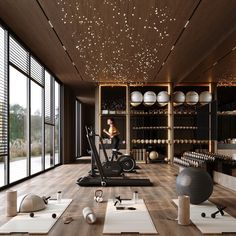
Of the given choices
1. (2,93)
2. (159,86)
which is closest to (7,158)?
(2,93)

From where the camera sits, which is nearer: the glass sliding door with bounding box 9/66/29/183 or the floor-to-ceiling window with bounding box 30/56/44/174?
the glass sliding door with bounding box 9/66/29/183

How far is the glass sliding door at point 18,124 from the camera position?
21.9ft

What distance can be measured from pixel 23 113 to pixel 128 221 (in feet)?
14.8

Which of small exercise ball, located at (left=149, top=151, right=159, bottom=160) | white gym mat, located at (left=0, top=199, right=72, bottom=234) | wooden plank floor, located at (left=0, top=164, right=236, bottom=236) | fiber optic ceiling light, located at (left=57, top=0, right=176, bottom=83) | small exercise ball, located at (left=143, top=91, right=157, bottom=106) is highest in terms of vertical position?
fiber optic ceiling light, located at (left=57, top=0, right=176, bottom=83)

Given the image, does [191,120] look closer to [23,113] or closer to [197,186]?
[23,113]

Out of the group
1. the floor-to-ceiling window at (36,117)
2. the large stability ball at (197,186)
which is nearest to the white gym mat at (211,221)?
the large stability ball at (197,186)

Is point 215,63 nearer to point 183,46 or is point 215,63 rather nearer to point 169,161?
point 183,46

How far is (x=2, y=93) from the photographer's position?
19.7 feet

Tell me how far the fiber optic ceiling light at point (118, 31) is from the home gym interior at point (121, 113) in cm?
2

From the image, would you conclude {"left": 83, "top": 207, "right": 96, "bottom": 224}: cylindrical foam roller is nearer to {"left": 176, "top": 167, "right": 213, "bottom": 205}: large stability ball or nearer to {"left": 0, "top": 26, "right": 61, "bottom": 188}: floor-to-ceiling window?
{"left": 176, "top": 167, "right": 213, "bottom": 205}: large stability ball

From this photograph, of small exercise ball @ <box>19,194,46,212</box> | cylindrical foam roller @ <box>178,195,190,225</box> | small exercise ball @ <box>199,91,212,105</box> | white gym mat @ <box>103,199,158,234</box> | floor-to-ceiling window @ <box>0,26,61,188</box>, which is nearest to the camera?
white gym mat @ <box>103,199,158,234</box>

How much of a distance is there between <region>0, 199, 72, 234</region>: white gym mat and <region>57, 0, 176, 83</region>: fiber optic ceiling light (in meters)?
2.78

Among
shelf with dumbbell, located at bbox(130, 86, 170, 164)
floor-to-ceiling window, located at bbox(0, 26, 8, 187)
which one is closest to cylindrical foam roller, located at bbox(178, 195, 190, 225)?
floor-to-ceiling window, located at bbox(0, 26, 8, 187)

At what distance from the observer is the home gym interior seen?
4027mm
